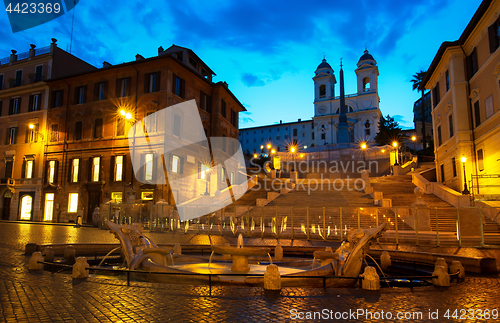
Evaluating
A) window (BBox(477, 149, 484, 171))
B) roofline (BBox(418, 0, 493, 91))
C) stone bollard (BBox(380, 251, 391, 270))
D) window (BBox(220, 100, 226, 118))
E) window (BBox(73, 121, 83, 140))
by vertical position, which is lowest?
stone bollard (BBox(380, 251, 391, 270))

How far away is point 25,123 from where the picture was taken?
40344 millimetres

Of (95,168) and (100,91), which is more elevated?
(100,91)

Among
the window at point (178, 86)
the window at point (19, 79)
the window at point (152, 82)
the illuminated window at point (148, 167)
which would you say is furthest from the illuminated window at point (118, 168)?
the window at point (19, 79)

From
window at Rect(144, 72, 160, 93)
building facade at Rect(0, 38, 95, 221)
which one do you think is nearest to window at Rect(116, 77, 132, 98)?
window at Rect(144, 72, 160, 93)

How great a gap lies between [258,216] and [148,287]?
39.9ft

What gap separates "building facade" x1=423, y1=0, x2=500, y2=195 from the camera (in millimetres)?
23219

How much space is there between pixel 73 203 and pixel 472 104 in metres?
36.5

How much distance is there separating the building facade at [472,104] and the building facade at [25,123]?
39425 millimetres

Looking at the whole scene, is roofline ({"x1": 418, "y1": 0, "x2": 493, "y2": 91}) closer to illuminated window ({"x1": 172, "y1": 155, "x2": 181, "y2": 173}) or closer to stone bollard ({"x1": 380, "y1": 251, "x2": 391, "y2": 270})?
stone bollard ({"x1": 380, "y1": 251, "x2": 391, "y2": 270})

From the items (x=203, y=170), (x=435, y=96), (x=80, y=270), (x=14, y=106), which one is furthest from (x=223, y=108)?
(x=80, y=270)

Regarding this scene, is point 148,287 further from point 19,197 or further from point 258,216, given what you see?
point 19,197

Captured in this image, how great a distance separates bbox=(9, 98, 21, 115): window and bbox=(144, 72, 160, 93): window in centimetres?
1825

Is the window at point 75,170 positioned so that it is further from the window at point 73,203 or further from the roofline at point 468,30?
the roofline at point 468,30

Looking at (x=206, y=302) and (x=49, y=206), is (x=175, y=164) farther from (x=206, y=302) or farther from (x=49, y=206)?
(x=206, y=302)
